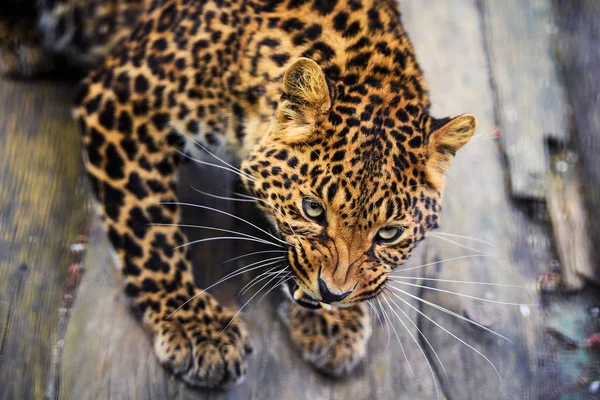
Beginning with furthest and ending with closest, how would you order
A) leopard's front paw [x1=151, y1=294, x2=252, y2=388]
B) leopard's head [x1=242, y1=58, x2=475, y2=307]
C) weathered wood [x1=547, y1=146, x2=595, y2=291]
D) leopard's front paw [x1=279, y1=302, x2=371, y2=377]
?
1. weathered wood [x1=547, y1=146, x2=595, y2=291]
2. leopard's front paw [x1=279, y1=302, x2=371, y2=377]
3. leopard's front paw [x1=151, y1=294, x2=252, y2=388]
4. leopard's head [x1=242, y1=58, x2=475, y2=307]

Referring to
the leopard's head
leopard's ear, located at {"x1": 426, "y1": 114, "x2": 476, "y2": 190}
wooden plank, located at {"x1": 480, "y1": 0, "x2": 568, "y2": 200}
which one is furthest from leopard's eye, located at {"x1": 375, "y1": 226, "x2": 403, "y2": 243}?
wooden plank, located at {"x1": 480, "y1": 0, "x2": 568, "y2": 200}

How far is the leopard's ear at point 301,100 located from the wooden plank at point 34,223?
5.76 ft

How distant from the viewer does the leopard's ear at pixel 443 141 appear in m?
3.60

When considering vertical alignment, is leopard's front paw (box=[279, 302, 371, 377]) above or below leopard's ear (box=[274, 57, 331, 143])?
below

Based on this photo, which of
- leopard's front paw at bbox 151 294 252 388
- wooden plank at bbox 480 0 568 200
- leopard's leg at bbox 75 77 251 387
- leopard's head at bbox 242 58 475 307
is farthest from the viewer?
wooden plank at bbox 480 0 568 200

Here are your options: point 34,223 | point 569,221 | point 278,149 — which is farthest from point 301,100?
point 569,221

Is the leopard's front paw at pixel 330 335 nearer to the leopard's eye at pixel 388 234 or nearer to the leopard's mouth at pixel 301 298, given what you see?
the leopard's mouth at pixel 301 298

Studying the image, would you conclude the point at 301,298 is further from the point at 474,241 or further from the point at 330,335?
the point at 474,241

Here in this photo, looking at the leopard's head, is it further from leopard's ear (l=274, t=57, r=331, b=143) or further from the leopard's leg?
the leopard's leg

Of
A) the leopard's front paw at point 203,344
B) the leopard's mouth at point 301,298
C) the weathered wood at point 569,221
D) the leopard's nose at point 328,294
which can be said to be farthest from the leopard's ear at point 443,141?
the weathered wood at point 569,221

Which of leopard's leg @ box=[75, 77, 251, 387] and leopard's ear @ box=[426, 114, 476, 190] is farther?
leopard's leg @ box=[75, 77, 251, 387]

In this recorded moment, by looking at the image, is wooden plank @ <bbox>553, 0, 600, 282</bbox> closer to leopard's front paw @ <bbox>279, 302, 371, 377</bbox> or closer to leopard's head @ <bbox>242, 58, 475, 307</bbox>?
leopard's front paw @ <bbox>279, 302, 371, 377</bbox>

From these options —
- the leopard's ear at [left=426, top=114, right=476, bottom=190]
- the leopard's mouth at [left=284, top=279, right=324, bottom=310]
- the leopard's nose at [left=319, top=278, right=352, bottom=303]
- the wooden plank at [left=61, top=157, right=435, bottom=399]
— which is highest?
the leopard's ear at [left=426, top=114, right=476, bottom=190]

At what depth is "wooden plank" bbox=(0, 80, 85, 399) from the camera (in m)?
4.10
